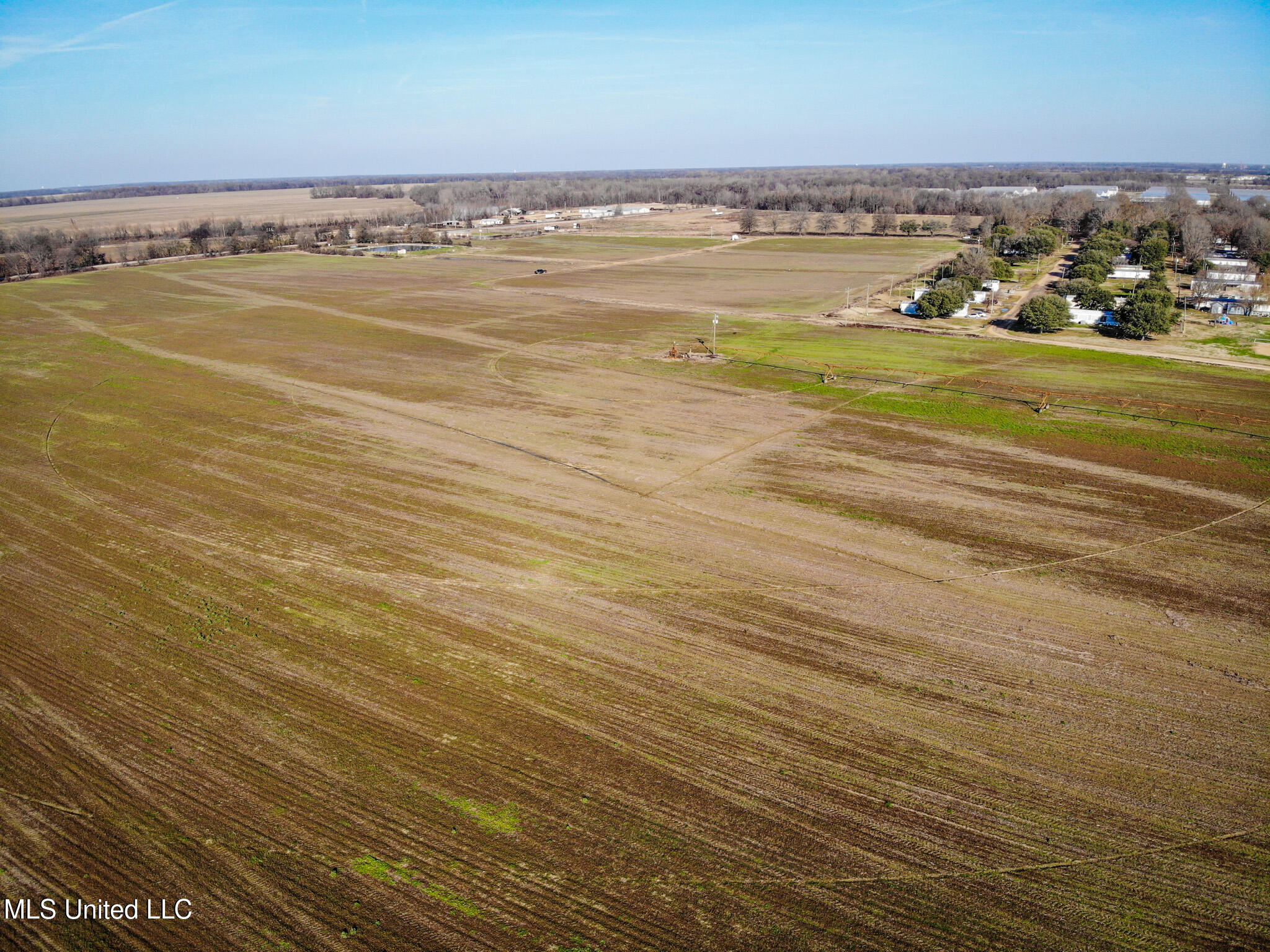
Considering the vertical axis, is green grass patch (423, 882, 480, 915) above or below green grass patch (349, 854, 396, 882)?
below

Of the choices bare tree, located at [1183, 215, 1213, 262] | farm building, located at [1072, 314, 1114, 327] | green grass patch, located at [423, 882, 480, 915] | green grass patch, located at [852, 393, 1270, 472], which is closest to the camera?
green grass patch, located at [423, 882, 480, 915]

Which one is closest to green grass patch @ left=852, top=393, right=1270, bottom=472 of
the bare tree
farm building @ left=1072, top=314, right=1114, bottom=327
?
farm building @ left=1072, top=314, right=1114, bottom=327

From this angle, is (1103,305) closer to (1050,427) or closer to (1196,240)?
(1050,427)

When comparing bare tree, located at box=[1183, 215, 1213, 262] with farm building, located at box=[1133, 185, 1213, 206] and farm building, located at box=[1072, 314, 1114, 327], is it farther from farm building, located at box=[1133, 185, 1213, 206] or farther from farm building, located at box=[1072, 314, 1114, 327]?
Answer: farm building, located at box=[1133, 185, 1213, 206]

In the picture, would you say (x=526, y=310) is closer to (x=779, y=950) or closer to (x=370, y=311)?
(x=370, y=311)

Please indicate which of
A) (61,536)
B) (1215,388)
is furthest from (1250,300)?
(61,536)

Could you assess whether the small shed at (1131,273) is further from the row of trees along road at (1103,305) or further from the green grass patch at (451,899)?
the green grass patch at (451,899)

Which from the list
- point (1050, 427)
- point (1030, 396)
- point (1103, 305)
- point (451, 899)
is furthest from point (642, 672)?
point (1103, 305)
